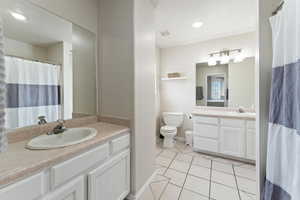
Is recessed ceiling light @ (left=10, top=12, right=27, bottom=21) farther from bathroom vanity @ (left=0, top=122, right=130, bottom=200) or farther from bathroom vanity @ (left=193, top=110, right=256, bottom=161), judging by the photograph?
bathroom vanity @ (left=193, top=110, right=256, bottom=161)

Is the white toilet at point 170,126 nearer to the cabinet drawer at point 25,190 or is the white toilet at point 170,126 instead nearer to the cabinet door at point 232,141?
the cabinet door at point 232,141

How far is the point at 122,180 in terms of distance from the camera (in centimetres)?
139

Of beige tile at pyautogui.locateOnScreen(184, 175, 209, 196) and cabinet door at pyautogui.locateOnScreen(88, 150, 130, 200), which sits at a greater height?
cabinet door at pyautogui.locateOnScreen(88, 150, 130, 200)

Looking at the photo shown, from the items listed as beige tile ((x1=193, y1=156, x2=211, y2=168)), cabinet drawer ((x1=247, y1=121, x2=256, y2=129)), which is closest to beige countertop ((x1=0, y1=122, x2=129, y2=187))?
beige tile ((x1=193, y1=156, x2=211, y2=168))

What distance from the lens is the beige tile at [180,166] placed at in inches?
84.7

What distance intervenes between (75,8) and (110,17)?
39 centimetres

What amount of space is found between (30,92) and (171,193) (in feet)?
6.25

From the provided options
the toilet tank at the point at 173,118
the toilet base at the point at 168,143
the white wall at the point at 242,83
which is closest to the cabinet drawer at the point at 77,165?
the toilet base at the point at 168,143

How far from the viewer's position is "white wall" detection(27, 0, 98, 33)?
1309 mm

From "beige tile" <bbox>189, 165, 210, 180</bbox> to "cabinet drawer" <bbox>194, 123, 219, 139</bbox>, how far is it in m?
0.68

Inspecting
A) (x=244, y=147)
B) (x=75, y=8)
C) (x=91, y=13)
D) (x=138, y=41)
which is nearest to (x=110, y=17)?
(x=91, y=13)

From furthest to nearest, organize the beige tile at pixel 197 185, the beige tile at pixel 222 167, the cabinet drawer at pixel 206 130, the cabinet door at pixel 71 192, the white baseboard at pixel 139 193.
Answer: the cabinet drawer at pixel 206 130, the beige tile at pixel 222 167, the beige tile at pixel 197 185, the white baseboard at pixel 139 193, the cabinet door at pixel 71 192

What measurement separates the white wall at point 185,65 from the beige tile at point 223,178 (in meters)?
1.42

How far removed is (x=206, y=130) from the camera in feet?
8.71
